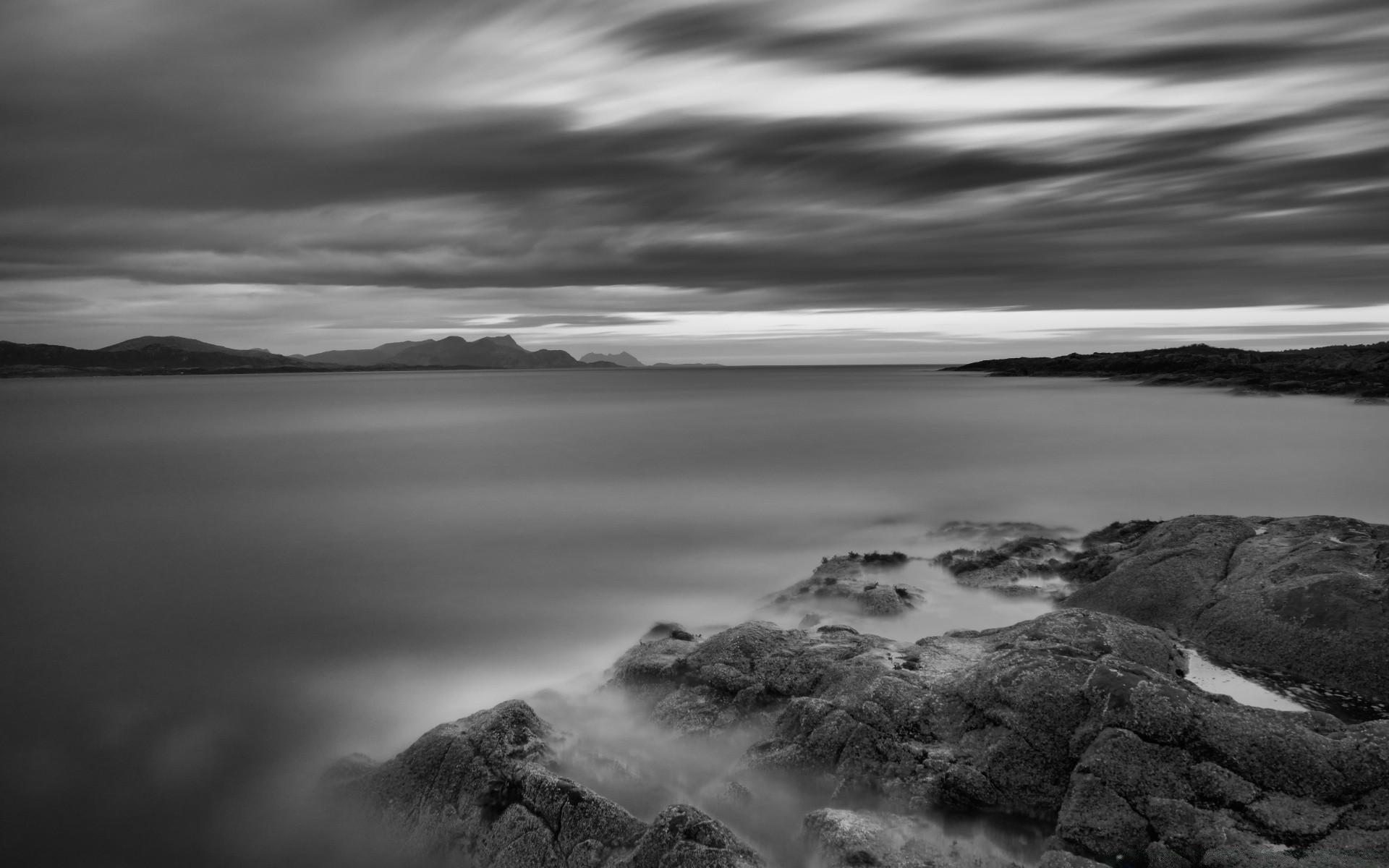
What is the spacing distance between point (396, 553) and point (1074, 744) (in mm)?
16924

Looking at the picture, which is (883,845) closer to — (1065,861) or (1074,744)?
(1065,861)

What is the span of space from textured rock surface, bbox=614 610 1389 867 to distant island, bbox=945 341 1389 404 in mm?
66546

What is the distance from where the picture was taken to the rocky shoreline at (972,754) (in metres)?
5.31

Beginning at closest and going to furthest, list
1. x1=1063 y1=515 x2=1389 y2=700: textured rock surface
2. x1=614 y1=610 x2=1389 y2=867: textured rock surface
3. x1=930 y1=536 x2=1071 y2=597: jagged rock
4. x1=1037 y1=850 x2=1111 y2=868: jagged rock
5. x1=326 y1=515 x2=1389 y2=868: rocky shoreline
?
x1=1037 y1=850 x2=1111 y2=868: jagged rock < x1=614 y1=610 x2=1389 y2=867: textured rock surface < x1=326 y1=515 x2=1389 y2=868: rocky shoreline < x1=1063 y1=515 x2=1389 y2=700: textured rock surface < x1=930 y1=536 x2=1071 y2=597: jagged rock

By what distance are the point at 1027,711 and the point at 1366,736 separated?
237cm

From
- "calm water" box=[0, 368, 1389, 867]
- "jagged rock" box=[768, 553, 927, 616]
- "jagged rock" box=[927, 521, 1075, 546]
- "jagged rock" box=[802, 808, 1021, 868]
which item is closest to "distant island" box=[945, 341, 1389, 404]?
"calm water" box=[0, 368, 1389, 867]

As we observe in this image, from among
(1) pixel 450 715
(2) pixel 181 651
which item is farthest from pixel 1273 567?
(2) pixel 181 651

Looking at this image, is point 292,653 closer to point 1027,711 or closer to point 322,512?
point 1027,711

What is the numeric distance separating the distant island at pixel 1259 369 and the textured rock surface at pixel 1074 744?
66546 millimetres

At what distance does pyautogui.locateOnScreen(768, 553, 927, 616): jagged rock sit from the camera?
1180 cm

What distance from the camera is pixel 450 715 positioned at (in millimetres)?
9602

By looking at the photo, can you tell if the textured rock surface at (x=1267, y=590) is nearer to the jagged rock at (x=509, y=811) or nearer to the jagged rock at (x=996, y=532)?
the jagged rock at (x=996, y=532)

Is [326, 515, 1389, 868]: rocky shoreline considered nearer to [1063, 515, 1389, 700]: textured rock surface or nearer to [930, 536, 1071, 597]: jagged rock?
[1063, 515, 1389, 700]: textured rock surface

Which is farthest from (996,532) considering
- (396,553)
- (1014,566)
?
(396,553)
